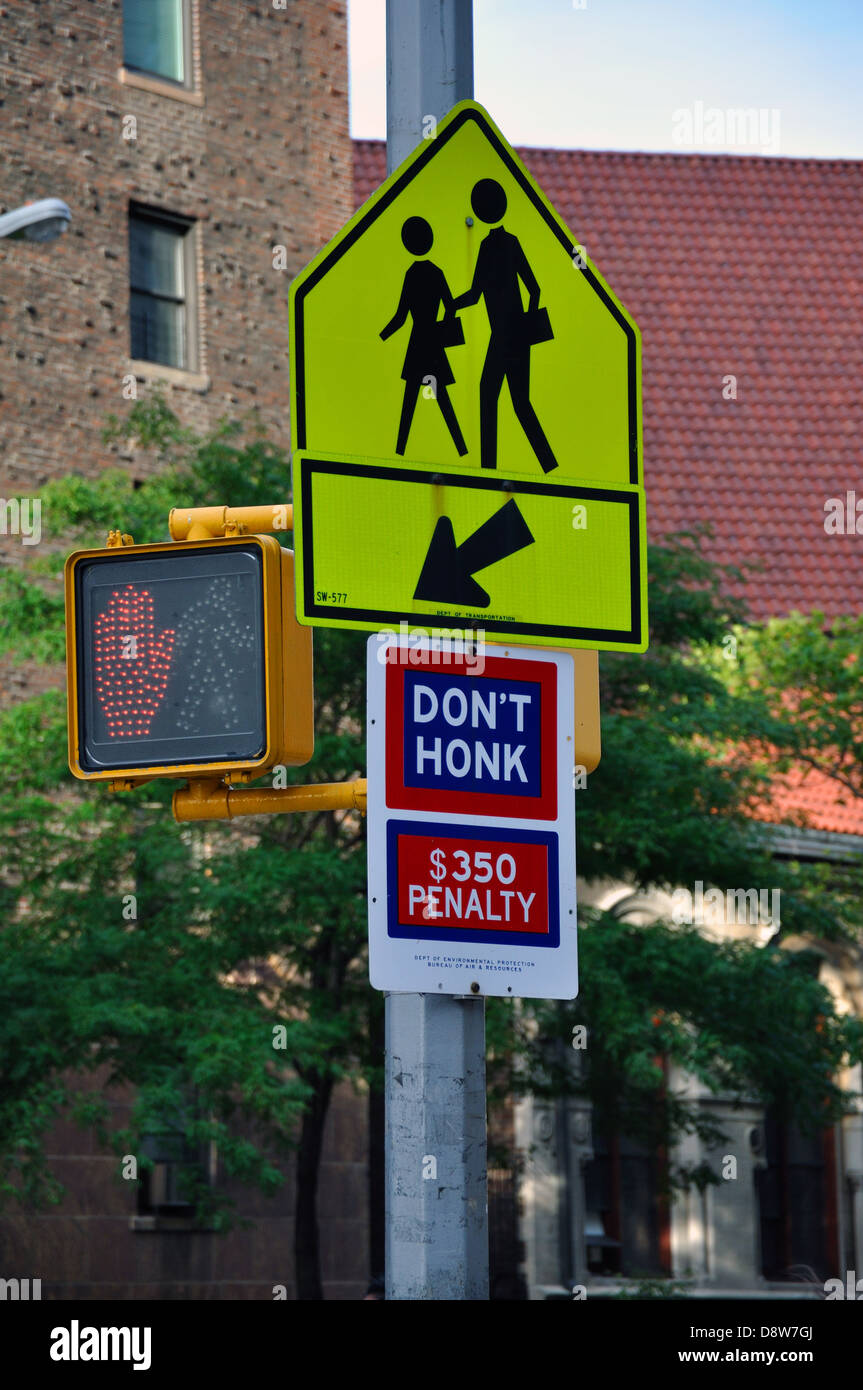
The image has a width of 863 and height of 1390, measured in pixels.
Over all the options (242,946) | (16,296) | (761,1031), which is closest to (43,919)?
(242,946)

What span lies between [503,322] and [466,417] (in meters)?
0.27

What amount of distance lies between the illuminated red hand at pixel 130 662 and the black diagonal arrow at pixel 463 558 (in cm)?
72

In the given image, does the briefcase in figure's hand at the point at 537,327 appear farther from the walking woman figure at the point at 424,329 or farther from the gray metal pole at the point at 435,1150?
the gray metal pole at the point at 435,1150

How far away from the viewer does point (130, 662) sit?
4.94 m

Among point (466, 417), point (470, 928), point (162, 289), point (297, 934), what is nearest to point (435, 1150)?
point (470, 928)

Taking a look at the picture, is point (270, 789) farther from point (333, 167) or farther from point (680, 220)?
point (680, 220)

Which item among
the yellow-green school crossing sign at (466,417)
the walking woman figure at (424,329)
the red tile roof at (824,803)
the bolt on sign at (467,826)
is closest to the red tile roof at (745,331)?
the red tile roof at (824,803)

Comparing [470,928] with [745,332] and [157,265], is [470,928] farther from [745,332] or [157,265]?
[745,332]

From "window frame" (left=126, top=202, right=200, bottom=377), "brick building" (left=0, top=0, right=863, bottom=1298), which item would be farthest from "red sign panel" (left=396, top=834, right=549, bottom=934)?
"window frame" (left=126, top=202, right=200, bottom=377)

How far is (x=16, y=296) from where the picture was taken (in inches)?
998

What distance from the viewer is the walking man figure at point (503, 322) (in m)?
4.65

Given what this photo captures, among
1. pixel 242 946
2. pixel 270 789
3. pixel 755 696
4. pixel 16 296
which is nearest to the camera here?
pixel 270 789

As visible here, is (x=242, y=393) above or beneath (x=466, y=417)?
above

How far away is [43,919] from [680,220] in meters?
22.2
